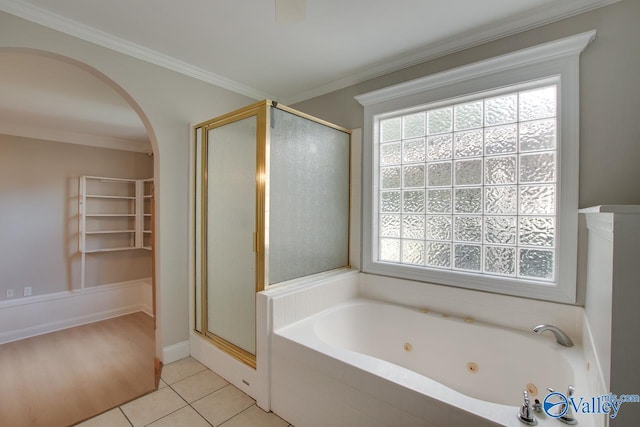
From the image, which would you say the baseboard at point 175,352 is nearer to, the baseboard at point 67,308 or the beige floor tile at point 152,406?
the beige floor tile at point 152,406

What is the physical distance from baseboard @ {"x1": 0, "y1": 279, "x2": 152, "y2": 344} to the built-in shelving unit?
24 centimetres

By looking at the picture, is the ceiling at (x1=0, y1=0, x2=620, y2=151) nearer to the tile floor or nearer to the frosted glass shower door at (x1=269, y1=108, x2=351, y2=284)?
the frosted glass shower door at (x1=269, y1=108, x2=351, y2=284)

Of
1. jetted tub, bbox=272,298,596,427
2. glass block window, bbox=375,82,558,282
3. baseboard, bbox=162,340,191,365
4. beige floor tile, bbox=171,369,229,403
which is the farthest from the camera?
baseboard, bbox=162,340,191,365

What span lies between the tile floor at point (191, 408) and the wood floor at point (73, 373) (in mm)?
165

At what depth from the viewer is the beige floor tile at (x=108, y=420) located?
175 centimetres

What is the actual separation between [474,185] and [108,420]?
285cm

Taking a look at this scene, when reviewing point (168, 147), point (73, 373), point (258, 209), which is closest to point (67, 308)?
point (73, 373)

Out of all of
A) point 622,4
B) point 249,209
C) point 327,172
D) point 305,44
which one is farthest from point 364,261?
point 622,4

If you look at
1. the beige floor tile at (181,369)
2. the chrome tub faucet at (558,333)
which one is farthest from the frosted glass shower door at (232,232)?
the chrome tub faucet at (558,333)

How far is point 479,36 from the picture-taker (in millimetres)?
2031

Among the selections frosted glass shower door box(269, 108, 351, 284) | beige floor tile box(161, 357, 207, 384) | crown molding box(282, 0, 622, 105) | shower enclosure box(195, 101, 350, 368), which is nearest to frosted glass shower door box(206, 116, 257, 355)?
shower enclosure box(195, 101, 350, 368)

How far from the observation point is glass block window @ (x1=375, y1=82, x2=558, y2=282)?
1902mm
